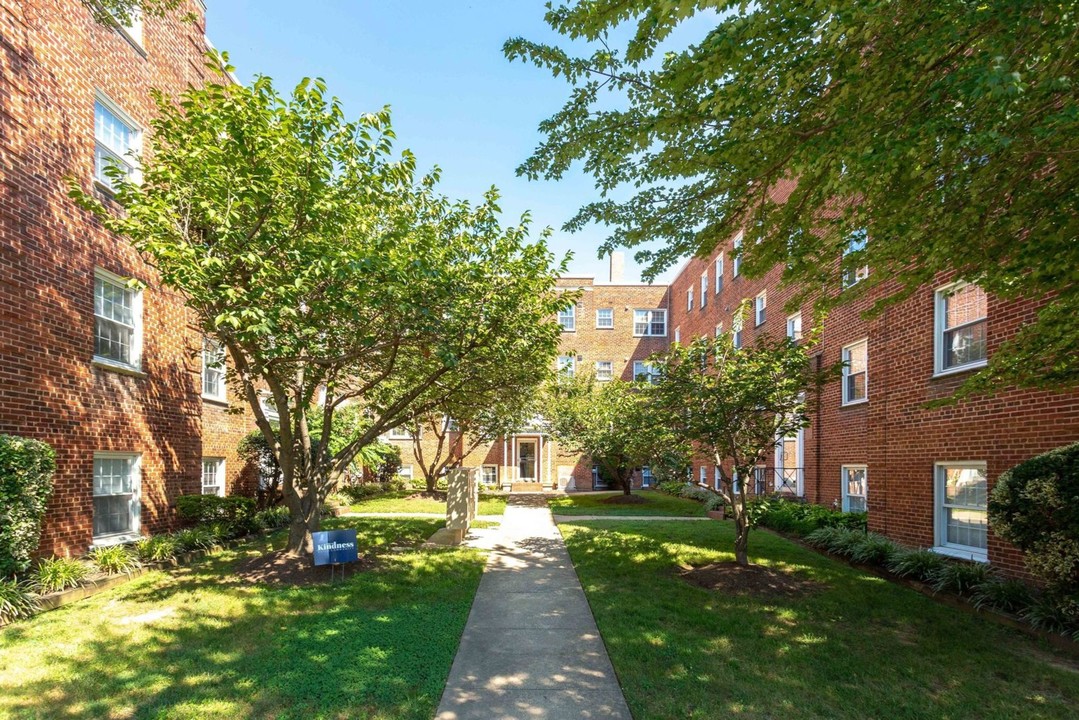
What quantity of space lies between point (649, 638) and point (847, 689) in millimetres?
1752

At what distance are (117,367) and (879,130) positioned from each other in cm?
1081

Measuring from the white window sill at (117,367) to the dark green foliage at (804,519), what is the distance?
1128cm

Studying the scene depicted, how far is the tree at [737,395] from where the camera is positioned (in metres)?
7.66

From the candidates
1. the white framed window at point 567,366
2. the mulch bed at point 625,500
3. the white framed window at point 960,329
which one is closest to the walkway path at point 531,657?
the white framed window at point 960,329

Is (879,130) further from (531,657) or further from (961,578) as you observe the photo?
(961,578)

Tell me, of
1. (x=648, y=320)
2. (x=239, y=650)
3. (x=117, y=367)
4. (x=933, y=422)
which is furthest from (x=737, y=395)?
(x=648, y=320)

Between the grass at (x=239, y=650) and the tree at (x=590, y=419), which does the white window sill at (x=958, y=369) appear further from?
the tree at (x=590, y=419)

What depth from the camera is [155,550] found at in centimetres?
846

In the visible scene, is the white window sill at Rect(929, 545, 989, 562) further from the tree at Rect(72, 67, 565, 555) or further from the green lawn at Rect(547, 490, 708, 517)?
the green lawn at Rect(547, 490, 708, 517)

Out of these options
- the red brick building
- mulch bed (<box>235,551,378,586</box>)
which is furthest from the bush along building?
the red brick building

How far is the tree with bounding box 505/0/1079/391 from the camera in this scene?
11.3ft

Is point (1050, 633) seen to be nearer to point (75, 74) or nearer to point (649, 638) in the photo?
point (649, 638)

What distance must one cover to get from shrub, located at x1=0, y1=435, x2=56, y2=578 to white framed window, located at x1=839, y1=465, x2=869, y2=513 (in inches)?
565

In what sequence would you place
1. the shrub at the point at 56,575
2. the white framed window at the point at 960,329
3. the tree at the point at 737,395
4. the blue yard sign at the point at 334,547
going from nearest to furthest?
the shrub at the point at 56,575
the blue yard sign at the point at 334,547
the tree at the point at 737,395
the white framed window at the point at 960,329
